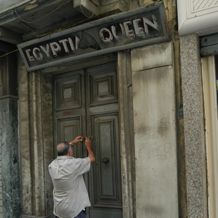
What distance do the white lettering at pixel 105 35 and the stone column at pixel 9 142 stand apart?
2.05 metres

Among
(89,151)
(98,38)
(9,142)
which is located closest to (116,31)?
(98,38)

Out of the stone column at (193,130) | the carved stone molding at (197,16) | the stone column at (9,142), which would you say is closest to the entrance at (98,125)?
the stone column at (9,142)

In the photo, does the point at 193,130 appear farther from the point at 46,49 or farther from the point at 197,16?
the point at 46,49

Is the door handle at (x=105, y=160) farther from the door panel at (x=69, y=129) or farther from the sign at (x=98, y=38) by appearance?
the sign at (x=98, y=38)

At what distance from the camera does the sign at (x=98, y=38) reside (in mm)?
4859

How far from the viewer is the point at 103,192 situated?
5840mm

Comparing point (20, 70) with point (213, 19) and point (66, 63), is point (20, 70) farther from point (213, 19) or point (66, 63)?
point (213, 19)

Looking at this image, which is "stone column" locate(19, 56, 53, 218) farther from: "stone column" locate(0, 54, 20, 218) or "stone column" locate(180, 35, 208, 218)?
"stone column" locate(180, 35, 208, 218)

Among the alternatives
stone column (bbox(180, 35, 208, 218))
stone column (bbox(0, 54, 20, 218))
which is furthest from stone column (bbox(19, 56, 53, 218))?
stone column (bbox(180, 35, 208, 218))

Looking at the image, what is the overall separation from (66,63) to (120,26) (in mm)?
1243

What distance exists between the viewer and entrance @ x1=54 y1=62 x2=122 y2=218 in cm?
573

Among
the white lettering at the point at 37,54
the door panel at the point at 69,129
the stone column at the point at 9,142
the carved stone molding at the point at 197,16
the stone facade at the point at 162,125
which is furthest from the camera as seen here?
the stone column at the point at 9,142

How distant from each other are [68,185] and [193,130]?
1724 millimetres

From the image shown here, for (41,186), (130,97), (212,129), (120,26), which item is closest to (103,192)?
(41,186)
